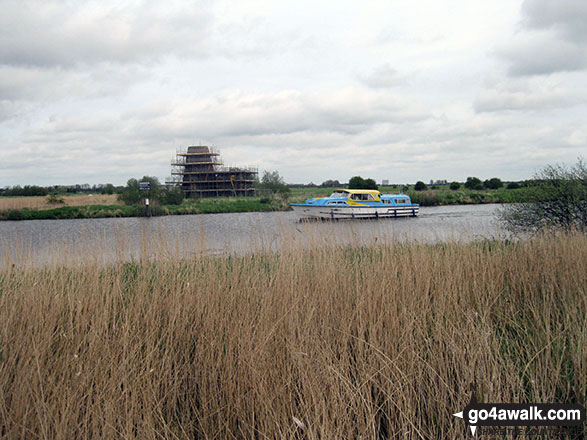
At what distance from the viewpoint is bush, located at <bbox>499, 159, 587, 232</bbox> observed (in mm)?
11367

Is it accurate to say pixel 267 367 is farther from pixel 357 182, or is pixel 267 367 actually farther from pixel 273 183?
pixel 273 183

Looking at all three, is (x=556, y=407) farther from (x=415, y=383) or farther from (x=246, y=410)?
(x=246, y=410)

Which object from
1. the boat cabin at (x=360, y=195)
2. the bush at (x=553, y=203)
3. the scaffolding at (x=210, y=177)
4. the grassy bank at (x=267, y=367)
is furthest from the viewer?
the scaffolding at (x=210, y=177)

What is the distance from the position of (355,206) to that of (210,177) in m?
66.4

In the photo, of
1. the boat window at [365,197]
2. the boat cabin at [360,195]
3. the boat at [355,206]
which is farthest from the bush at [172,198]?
the boat window at [365,197]

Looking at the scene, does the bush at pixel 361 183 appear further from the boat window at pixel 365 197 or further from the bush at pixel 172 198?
the boat window at pixel 365 197

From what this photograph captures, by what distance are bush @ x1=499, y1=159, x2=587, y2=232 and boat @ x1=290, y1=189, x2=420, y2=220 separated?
17.8m

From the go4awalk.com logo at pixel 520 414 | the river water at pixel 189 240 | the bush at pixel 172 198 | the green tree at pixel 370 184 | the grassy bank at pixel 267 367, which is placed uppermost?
the green tree at pixel 370 184

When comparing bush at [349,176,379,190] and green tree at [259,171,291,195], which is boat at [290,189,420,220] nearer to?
bush at [349,176,379,190]

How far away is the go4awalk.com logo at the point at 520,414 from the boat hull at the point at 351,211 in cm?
2662

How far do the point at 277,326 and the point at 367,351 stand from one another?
2.91 feet

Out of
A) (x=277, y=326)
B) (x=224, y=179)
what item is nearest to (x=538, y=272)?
(x=277, y=326)

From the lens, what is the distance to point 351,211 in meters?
31.0

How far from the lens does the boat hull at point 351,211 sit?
30875mm
